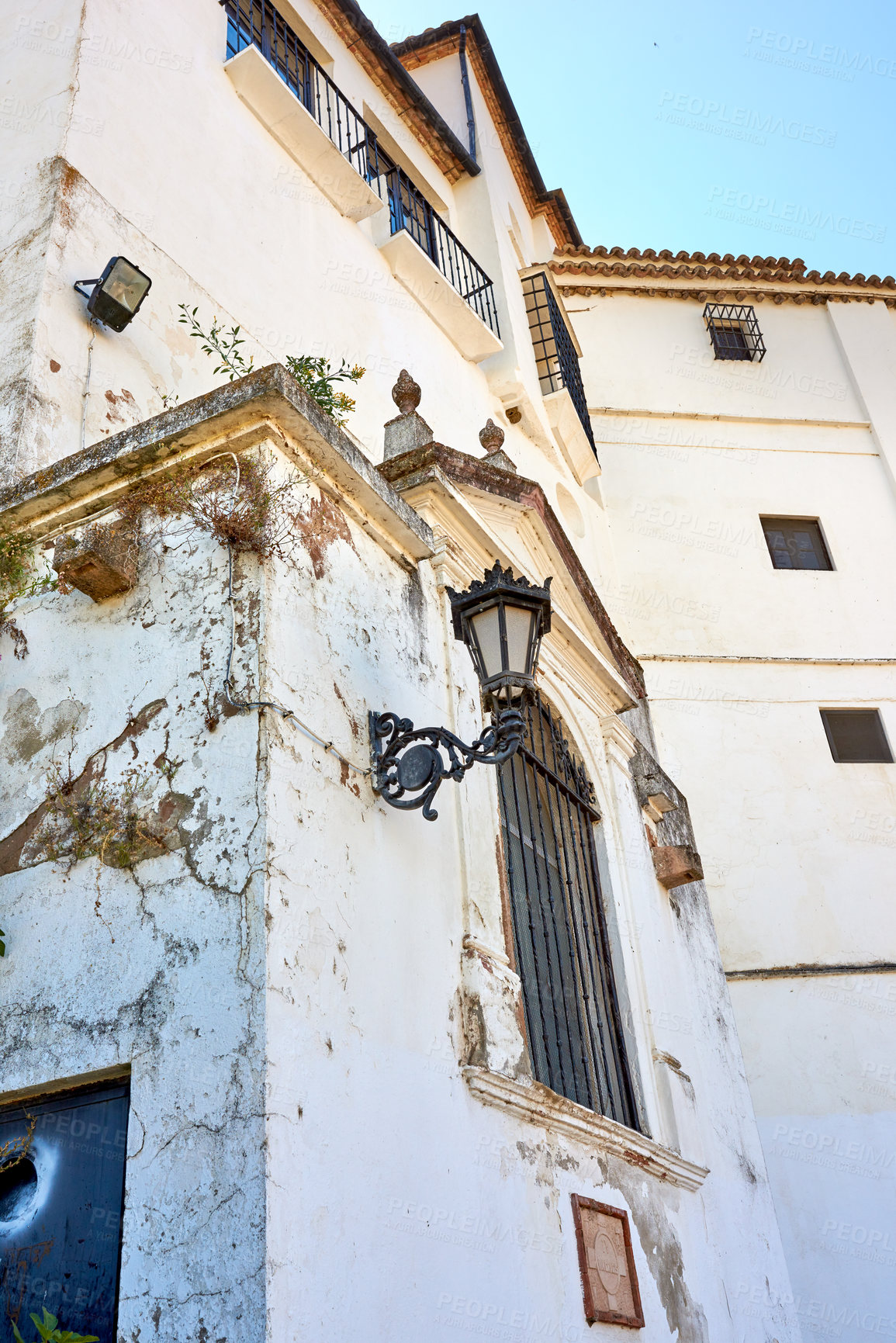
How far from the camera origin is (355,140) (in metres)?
9.38

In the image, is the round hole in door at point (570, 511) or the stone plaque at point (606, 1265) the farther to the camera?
the round hole in door at point (570, 511)

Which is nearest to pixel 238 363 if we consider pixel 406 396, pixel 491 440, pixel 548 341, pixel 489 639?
pixel 406 396

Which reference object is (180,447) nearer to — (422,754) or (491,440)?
(422,754)

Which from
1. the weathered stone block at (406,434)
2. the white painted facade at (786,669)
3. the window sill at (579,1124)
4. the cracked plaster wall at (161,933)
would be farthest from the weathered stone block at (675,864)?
the cracked plaster wall at (161,933)

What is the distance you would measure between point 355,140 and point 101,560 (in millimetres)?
6626

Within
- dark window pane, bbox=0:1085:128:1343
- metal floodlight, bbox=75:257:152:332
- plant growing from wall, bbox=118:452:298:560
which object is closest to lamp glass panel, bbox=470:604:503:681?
plant growing from wall, bbox=118:452:298:560

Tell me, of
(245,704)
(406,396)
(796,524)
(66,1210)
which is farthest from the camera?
(796,524)

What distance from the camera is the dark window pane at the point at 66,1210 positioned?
3.15 m

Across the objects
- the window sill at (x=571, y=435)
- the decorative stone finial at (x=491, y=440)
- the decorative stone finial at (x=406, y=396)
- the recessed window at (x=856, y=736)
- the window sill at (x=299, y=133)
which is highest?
the window sill at (x=571, y=435)

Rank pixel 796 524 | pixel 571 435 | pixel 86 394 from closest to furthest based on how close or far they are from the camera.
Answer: pixel 86 394 → pixel 571 435 → pixel 796 524

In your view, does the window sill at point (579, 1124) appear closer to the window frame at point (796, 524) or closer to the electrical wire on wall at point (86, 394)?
the electrical wire on wall at point (86, 394)

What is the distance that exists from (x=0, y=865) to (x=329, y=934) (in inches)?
45.4

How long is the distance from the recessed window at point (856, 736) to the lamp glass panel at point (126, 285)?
28.1 feet

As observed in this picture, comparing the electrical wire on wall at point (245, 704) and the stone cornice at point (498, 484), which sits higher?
the stone cornice at point (498, 484)
